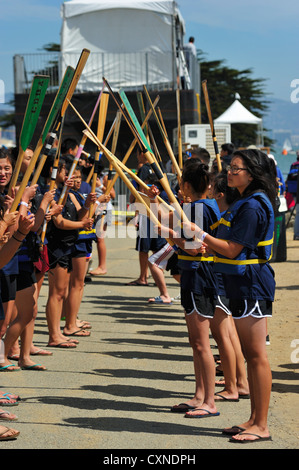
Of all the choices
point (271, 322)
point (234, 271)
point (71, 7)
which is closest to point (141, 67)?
point (71, 7)

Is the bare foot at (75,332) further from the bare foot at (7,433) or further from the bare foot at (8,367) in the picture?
the bare foot at (7,433)

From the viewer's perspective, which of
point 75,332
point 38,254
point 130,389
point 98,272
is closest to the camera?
point 130,389

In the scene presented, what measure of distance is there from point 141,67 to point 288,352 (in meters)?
15.1

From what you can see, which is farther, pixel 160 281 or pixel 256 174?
pixel 160 281

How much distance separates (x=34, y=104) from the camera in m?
5.11

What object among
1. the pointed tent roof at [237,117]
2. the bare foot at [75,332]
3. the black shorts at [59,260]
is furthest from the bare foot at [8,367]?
the pointed tent roof at [237,117]

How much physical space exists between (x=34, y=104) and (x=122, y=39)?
55.1 ft

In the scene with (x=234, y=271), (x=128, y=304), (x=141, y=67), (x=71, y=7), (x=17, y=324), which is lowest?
(x=128, y=304)

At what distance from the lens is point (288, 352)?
6.95 m

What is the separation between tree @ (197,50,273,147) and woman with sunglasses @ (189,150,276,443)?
40.4 meters

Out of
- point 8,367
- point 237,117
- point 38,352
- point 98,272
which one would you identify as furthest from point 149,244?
point 237,117

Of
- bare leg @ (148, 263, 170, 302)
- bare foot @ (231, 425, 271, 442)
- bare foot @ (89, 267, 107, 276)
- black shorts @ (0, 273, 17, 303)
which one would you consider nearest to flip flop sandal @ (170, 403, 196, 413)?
bare foot @ (231, 425, 271, 442)

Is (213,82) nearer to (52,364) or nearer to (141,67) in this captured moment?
(141,67)

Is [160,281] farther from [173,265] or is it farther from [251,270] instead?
[251,270]
